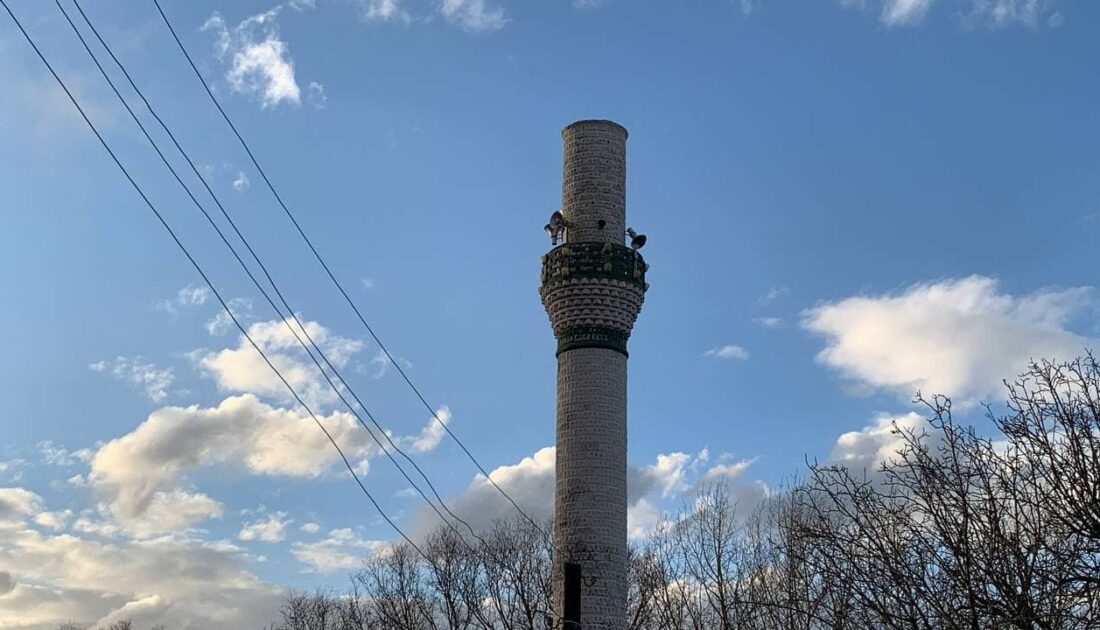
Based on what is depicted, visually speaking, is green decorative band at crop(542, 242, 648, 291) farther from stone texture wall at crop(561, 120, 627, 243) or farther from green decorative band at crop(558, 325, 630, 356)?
green decorative band at crop(558, 325, 630, 356)

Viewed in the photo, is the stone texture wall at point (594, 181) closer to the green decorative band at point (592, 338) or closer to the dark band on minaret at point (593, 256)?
the dark band on minaret at point (593, 256)

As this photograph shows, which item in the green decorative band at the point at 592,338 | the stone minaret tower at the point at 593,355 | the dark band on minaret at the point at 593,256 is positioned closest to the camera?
the stone minaret tower at the point at 593,355

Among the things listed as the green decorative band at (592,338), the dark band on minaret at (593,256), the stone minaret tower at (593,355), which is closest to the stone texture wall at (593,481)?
the stone minaret tower at (593,355)

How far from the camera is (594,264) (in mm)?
24531

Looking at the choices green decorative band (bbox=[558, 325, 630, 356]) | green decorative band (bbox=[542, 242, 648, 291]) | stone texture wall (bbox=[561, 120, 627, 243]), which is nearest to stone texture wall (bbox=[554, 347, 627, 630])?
green decorative band (bbox=[558, 325, 630, 356])

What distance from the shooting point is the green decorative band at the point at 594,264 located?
24.5 metres

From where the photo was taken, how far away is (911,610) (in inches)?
409

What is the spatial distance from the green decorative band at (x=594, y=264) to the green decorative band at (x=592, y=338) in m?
1.18

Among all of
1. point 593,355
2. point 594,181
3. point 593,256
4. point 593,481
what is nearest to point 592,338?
point 593,355

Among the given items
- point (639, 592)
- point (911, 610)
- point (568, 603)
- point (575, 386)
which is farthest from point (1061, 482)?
point (639, 592)

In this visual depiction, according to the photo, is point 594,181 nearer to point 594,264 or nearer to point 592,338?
point 594,264

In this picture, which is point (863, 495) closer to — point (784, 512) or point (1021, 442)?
point (1021, 442)

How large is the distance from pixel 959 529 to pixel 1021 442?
1.12m

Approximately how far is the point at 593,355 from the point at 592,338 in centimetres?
36
